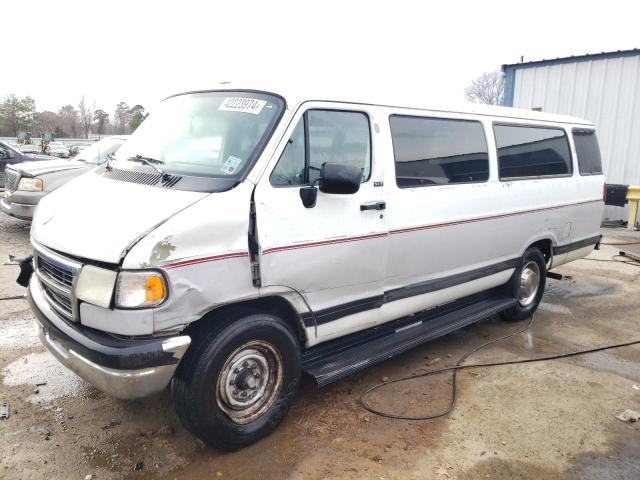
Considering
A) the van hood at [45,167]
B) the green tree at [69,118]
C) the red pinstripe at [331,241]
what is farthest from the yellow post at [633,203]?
the green tree at [69,118]

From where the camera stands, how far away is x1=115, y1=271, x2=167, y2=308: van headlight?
2.69m

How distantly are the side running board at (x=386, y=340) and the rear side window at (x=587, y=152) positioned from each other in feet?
7.09

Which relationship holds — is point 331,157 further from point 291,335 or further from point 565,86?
point 565,86

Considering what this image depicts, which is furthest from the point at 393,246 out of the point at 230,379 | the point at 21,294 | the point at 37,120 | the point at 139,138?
the point at 37,120

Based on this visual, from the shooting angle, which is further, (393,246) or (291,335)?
(393,246)

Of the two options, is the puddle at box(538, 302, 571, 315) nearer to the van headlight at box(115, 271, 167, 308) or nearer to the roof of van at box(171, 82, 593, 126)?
the roof of van at box(171, 82, 593, 126)

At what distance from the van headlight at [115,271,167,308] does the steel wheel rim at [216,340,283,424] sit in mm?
657

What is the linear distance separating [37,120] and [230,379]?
54346mm

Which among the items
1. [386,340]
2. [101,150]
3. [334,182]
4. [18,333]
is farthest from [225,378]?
[101,150]

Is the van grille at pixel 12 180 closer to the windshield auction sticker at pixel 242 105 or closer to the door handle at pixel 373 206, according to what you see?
the windshield auction sticker at pixel 242 105

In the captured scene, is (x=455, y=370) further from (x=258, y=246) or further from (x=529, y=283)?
(x=258, y=246)

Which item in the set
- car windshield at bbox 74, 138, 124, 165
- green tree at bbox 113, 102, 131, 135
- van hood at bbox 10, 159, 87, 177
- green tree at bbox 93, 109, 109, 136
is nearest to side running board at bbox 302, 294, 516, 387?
van hood at bbox 10, 159, 87, 177

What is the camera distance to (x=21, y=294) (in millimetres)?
5914

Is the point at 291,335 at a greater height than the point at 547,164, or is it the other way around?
the point at 547,164
